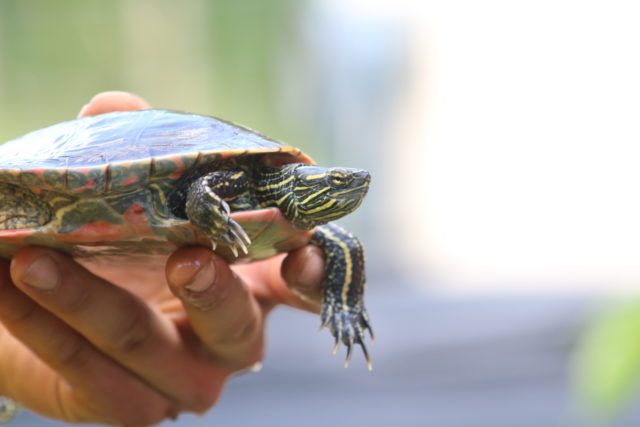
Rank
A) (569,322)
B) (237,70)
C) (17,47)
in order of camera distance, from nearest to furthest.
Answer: (569,322) < (17,47) < (237,70)

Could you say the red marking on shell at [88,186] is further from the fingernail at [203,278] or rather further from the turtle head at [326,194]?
the turtle head at [326,194]

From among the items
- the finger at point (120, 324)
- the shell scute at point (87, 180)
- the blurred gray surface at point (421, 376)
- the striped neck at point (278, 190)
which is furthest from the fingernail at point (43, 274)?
the blurred gray surface at point (421, 376)

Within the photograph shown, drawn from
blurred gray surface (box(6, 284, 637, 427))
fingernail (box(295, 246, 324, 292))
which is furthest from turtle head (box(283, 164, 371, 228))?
blurred gray surface (box(6, 284, 637, 427))

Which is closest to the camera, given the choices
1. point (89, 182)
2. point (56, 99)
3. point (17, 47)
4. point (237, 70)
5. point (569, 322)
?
point (89, 182)

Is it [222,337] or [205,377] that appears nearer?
[222,337]

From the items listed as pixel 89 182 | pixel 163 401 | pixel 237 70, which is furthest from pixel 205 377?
pixel 237 70

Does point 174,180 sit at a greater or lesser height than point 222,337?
greater

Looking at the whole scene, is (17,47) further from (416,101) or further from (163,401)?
(163,401)

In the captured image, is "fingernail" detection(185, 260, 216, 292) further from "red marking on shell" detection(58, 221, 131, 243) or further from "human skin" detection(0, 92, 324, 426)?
"red marking on shell" detection(58, 221, 131, 243)
